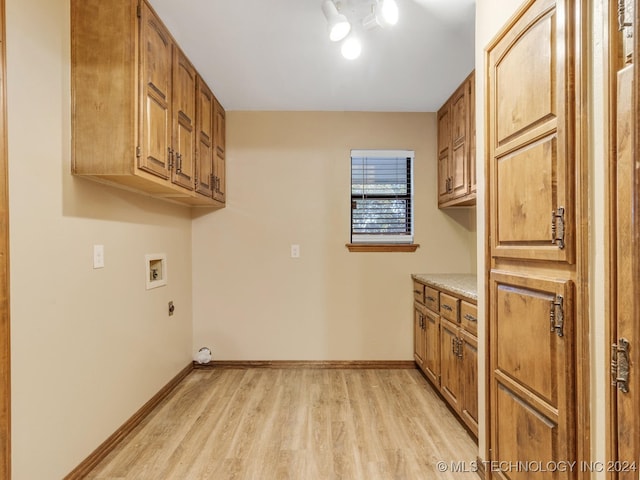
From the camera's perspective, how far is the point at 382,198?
10.9 feet

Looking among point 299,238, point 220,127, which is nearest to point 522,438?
point 299,238

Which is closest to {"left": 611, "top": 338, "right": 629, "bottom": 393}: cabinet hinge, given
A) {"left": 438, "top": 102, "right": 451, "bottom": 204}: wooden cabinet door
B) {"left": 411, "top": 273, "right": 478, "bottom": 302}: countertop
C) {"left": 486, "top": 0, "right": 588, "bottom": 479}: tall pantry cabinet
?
{"left": 486, "top": 0, "right": 588, "bottom": 479}: tall pantry cabinet

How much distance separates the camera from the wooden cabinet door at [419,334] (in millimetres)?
2941

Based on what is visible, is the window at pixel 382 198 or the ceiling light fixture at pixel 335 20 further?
the window at pixel 382 198

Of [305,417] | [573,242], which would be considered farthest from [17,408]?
[573,242]

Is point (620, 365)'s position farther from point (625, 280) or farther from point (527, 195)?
point (527, 195)

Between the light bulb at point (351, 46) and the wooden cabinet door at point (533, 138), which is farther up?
the light bulb at point (351, 46)

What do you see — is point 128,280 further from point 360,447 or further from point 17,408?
point 360,447

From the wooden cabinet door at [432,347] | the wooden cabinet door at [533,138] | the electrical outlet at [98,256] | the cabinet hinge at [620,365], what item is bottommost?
the wooden cabinet door at [432,347]

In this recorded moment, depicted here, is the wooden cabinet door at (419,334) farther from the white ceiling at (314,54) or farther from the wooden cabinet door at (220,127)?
the wooden cabinet door at (220,127)

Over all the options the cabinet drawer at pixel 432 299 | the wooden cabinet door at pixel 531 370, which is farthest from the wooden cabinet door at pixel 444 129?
the wooden cabinet door at pixel 531 370

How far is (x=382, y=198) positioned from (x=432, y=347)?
145cm

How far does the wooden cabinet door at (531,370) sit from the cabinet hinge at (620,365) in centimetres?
14

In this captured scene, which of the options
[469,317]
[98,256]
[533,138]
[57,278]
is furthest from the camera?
[469,317]
